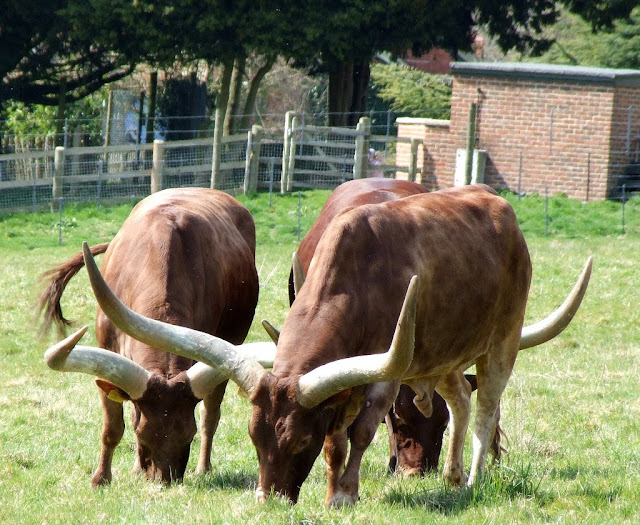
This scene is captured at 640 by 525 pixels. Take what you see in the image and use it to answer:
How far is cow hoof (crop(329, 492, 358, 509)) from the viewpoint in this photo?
16.2 feet

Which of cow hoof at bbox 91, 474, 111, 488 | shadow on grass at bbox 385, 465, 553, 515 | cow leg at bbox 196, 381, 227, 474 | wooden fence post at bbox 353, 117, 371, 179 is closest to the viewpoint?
shadow on grass at bbox 385, 465, 553, 515

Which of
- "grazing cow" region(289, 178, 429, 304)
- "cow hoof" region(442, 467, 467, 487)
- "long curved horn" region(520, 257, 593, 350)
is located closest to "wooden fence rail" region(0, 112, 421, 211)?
"grazing cow" region(289, 178, 429, 304)

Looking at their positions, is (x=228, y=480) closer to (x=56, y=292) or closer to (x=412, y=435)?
(x=412, y=435)

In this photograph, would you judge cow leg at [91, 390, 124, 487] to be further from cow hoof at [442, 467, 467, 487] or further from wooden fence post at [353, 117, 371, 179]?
wooden fence post at [353, 117, 371, 179]

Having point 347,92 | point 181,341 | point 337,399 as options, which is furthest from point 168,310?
point 347,92

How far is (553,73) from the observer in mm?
21219

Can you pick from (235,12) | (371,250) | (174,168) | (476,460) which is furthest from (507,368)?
(235,12)

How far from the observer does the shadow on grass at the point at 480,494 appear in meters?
5.02

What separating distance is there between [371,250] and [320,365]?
0.72m

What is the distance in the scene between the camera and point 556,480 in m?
5.68

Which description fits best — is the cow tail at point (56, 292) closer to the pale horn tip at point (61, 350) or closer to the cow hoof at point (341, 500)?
the pale horn tip at point (61, 350)

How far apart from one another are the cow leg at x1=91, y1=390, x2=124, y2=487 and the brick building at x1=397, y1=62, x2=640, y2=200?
52.9 feet

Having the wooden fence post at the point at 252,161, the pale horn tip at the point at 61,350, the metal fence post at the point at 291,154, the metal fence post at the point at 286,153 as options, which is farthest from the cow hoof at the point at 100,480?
the metal fence post at the point at 291,154

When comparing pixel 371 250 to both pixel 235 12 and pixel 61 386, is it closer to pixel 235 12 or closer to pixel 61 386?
pixel 61 386
